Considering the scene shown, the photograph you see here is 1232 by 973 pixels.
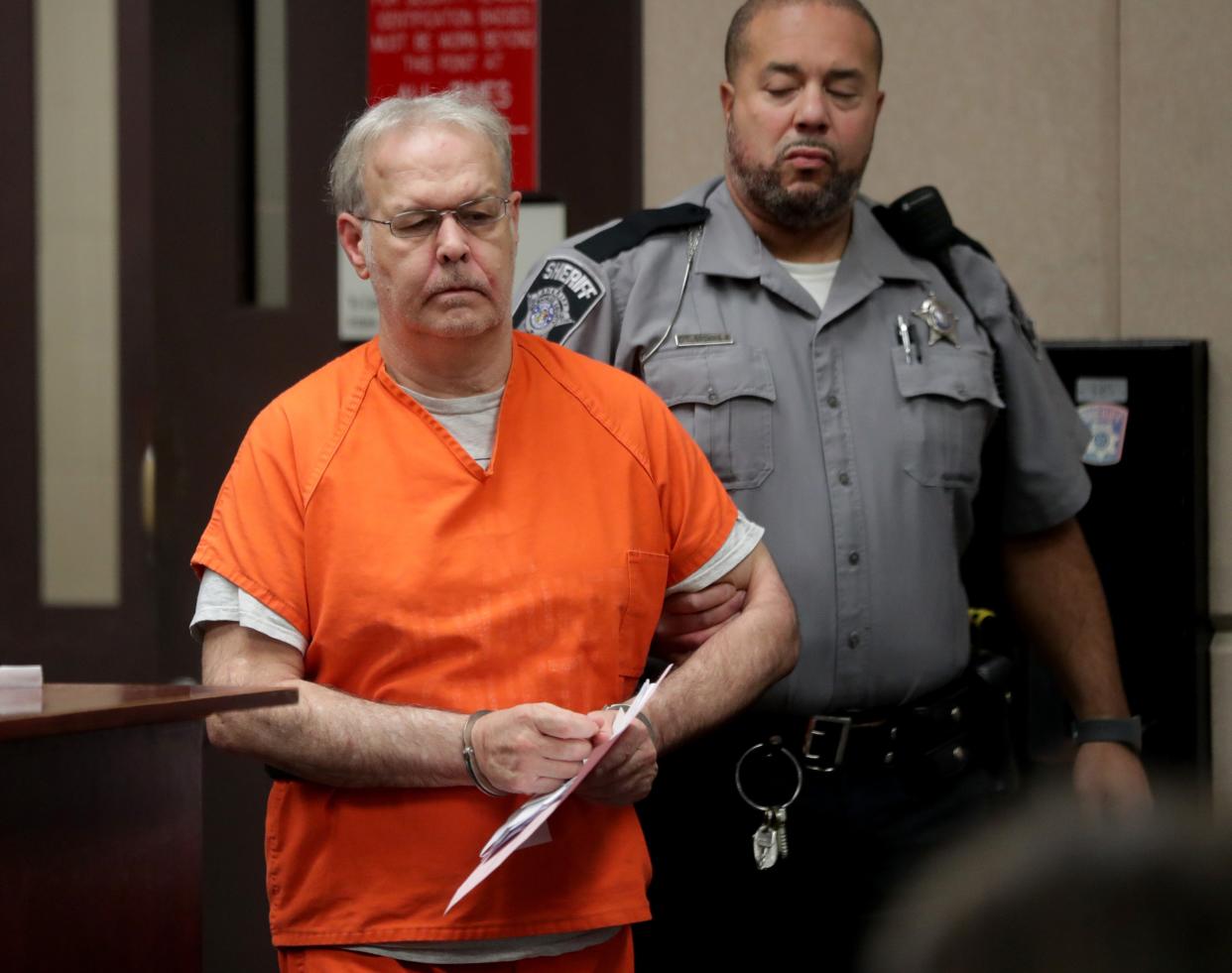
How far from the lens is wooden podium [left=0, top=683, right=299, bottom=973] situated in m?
Answer: 1.37

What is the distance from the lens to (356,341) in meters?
3.32

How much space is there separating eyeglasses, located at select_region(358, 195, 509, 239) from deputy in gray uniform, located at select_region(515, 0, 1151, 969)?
434mm

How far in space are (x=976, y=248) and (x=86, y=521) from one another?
1.86 metres

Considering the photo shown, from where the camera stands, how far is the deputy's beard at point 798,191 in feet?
7.75

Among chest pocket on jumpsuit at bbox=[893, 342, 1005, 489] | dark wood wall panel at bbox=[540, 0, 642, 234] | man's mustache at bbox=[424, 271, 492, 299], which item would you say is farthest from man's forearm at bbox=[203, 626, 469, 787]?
dark wood wall panel at bbox=[540, 0, 642, 234]

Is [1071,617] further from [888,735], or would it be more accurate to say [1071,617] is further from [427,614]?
[427,614]

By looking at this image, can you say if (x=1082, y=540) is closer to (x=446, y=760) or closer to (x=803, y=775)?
(x=803, y=775)

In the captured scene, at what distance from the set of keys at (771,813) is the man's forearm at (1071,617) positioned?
575 millimetres

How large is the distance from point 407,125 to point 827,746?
1.01 metres

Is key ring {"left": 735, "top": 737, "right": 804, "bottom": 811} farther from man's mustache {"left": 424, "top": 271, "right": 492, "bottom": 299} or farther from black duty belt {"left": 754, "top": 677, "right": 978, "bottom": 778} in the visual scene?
man's mustache {"left": 424, "top": 271, "right": 492, "bottom": 299}

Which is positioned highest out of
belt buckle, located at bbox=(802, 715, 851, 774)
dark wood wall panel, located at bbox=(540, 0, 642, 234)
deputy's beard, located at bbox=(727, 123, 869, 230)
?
dark wood wall panel, located at bbox=(540, 0, 642, 234)

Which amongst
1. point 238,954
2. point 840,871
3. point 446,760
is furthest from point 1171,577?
point 238,954

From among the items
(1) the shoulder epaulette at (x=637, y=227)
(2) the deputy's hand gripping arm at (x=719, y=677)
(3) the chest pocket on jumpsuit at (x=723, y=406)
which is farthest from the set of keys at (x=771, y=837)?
(1) the shoulder epaulette at (x=637, y=227)

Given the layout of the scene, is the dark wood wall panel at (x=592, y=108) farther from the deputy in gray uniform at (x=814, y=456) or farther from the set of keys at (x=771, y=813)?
the set of keys at (x=771, y=813)
